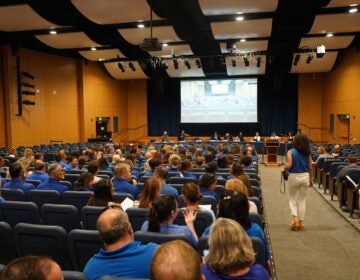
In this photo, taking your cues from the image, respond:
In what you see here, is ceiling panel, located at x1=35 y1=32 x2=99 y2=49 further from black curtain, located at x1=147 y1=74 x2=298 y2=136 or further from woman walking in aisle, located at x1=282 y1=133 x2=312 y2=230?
woman walking in aisle, located at x1=282 y1=133 x2=312 y2=230

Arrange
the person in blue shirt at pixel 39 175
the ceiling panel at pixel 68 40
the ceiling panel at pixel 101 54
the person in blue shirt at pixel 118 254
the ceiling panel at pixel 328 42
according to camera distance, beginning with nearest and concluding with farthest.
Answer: the person in blue shirt at pixel 118 254 → the person in blue shirt at pixel 39 175 → the ceiling panel at pixel 68 40 → the ceiling panel at pixel 328 42 → the ceiling panel at pixel 101 54

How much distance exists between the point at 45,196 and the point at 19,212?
0.78 meters

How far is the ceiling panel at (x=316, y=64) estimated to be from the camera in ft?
60.0

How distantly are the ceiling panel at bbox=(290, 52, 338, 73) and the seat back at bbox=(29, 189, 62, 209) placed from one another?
53.8 feet

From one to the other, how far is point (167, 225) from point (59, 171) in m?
2.82

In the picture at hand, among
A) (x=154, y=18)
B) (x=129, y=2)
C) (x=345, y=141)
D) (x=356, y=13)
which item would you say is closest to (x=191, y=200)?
(x=129, y=2)

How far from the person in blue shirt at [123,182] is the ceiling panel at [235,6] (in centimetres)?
678

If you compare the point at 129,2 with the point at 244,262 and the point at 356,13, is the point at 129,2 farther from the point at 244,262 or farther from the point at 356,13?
the point at 244,262

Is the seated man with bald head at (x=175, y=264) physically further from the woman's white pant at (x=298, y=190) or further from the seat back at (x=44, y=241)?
the woman's white pant at (x=298, y=190)

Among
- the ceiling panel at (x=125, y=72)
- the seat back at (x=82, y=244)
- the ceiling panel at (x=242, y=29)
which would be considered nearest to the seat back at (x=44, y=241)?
the seat back at (x=82, y=244)

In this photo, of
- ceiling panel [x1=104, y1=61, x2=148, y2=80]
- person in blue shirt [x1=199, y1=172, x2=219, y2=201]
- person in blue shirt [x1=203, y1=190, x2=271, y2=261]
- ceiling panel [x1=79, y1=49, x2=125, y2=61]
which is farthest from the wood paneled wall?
person in blue shirt [x1=203, y1=190, x2=271, y2=261]

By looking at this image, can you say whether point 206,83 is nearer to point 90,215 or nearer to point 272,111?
point 272,111

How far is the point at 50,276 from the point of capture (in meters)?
1.39

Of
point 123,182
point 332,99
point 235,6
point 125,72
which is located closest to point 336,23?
point 235,6
